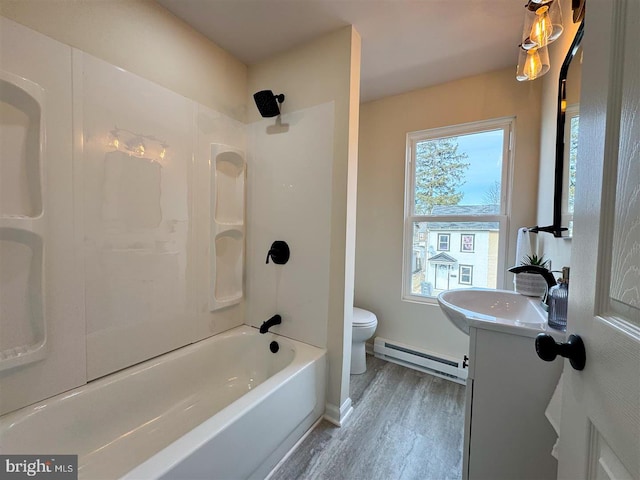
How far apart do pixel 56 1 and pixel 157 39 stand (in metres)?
0.43

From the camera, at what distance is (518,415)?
0.97 metres

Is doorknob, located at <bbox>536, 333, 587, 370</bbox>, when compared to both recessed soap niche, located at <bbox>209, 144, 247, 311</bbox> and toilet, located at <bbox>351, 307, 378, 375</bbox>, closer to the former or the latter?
toilet, located at <bbox>351, 307, 378, 375</bbox>

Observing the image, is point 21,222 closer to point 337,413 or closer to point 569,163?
point 337,413

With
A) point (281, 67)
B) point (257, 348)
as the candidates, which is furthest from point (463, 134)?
point (257, 348)

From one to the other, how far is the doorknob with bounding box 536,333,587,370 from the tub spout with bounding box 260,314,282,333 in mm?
1549

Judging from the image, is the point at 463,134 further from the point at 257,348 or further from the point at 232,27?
the point at 257,348

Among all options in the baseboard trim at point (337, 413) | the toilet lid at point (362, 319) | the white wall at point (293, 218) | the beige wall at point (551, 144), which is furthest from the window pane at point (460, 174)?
the baseboard trim at point (337, 413)

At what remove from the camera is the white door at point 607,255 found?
39 centimetres

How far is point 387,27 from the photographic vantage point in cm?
161

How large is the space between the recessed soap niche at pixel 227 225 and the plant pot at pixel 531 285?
1.83 meters

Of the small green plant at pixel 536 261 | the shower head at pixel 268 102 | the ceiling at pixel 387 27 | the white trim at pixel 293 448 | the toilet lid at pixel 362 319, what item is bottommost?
the white trim at pixel 293 448

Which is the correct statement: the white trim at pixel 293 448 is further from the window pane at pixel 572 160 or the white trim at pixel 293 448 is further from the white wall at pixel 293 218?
the window pane at pixel 572 160

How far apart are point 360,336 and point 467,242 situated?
1194 millimetres

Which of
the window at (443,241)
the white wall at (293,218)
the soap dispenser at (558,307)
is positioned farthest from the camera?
the window at (443,241)
